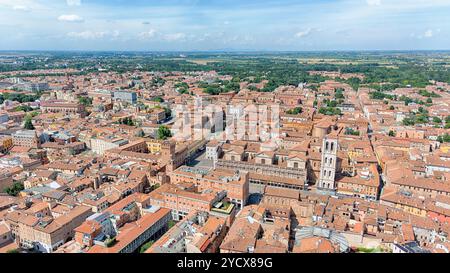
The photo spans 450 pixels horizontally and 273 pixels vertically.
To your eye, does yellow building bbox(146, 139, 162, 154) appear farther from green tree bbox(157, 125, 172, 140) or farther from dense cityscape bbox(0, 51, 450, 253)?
green tree bbox(157, 125, 172, 140)

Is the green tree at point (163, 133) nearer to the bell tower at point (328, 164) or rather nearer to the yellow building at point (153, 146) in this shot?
the yellow building at point (153, 146)

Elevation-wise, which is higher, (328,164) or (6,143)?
(328,164)

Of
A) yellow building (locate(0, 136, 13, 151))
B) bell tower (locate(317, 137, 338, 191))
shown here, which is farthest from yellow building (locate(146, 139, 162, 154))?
bell tower (locate(317, 137, 338, 191))

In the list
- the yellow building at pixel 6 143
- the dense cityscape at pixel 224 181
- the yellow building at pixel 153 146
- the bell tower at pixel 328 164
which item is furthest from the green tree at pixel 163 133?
the bell tower at pixel 328 164

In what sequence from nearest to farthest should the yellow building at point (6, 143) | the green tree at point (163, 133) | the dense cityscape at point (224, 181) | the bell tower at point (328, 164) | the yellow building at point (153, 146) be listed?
the dense cityscape at point (224, 181) → the bell tower at point (328, 164) → the yellow building at point (6, 143) → the yellow building at point (153, 146) → the green tree at point (163, 133)

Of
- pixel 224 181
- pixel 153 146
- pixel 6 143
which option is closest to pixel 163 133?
pixel 153 146

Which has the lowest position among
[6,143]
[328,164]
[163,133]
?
[6,143]

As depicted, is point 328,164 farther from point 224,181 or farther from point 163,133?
point 163,133

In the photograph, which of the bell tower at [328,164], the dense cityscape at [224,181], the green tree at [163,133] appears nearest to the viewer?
the dense cityscape at [224,181]

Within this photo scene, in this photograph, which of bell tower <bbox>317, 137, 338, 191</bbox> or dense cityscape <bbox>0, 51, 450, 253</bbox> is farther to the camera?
bell tower <bbox>317, 137, 338, 191</bbox>
